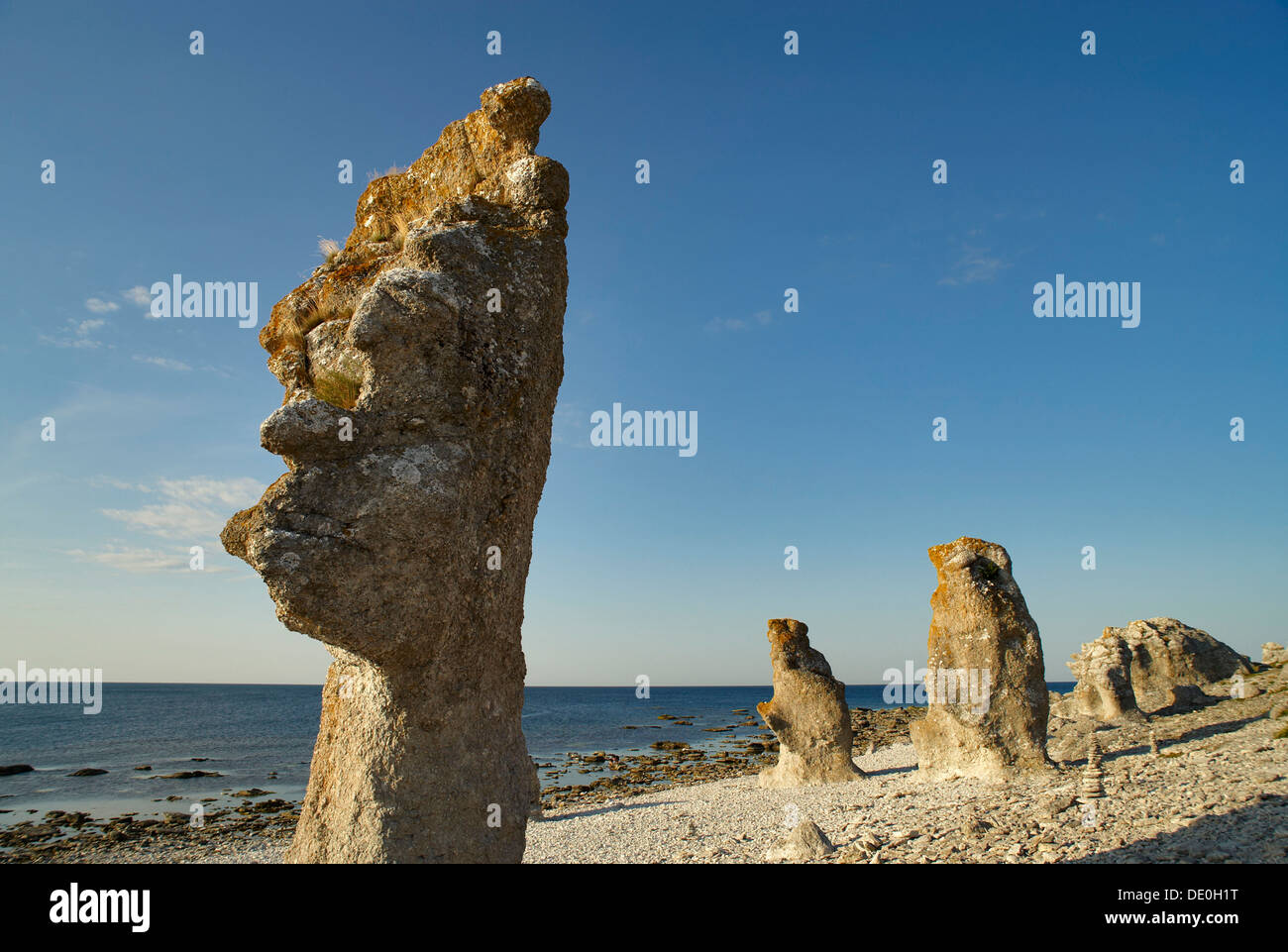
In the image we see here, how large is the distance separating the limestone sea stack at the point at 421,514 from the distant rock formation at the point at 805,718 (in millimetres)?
13363

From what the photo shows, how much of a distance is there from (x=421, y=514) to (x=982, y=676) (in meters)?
11.5

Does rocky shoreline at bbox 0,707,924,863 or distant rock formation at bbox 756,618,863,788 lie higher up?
distant rock formation at bbox 756,618,863,788

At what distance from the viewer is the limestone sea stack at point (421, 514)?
4.07 m

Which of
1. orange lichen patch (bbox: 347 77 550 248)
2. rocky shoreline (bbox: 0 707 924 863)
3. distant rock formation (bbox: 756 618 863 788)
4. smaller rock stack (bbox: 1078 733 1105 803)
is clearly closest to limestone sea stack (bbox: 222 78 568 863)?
orange lichen patch (bbox: 347 77 550 248)

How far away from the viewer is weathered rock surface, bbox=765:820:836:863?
8828 mm

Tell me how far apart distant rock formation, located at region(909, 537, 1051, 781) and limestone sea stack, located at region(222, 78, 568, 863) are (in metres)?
10.3

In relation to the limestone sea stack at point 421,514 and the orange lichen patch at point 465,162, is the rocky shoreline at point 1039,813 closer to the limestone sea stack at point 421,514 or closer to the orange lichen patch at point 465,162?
the limestone sea stack at point 421,514

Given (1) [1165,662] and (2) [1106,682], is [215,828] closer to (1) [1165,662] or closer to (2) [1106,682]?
(2) [1106,682]

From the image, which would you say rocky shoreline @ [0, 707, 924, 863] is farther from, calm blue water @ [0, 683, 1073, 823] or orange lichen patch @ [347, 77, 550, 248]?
orange lichen patch @ [347, 77, 550, 248]

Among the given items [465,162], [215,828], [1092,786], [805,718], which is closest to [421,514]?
[465,162]

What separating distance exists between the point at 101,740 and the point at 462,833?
52.7 metres
